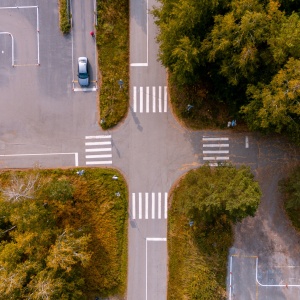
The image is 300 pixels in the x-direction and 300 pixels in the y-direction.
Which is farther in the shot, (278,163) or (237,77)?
(278,163)

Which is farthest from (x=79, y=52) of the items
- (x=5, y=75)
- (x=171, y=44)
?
(x=171, y=44)

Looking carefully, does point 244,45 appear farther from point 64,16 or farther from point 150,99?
point 64,16

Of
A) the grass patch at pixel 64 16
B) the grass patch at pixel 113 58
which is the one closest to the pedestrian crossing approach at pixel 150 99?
the grass patch at pixel 113 58

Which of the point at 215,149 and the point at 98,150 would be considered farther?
the point at 98,150

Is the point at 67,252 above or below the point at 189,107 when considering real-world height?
below

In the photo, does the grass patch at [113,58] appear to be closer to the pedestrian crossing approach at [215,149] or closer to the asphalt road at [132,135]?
the asphalt road at [132,135]

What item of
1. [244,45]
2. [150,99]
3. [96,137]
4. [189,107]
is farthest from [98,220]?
[244,45]

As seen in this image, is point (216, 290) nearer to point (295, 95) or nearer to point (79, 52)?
point (295, 95)
